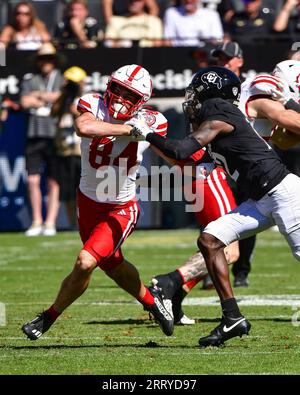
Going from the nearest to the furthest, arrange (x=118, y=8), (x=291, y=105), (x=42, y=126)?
(x=291, y=105) → (x=42, y=126) → (x=118, y=8)

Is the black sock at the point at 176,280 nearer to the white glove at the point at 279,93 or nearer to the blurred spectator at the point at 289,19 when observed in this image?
the white glove at the point at 279,93

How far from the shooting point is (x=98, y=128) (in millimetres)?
6148

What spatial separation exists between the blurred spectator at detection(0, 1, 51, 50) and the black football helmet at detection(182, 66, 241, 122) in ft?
24.8

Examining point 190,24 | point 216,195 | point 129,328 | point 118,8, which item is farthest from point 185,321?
point 118,8

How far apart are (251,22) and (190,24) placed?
0.79 m

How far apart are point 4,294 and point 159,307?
232 centimetres

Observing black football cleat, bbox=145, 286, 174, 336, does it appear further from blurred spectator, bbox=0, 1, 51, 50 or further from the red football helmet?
blurred spectator, bbox=0, 1, 51, 50

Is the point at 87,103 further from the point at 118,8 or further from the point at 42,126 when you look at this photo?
the point at 118,8

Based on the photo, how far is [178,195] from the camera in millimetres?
12617

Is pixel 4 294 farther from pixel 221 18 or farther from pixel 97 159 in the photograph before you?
pixel 221 18

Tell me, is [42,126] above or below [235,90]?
below

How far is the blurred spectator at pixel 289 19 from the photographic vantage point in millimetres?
13672

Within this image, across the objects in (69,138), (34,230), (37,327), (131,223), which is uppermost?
(131,223)

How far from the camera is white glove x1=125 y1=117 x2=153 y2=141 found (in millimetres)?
5996
